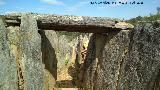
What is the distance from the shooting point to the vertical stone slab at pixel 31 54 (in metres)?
10.3

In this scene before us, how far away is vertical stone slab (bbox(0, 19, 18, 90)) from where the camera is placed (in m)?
9.12

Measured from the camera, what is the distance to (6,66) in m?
9.30

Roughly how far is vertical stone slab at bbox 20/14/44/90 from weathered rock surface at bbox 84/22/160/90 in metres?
2.65

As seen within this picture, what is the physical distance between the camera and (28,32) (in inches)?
426

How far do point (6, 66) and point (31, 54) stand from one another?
1553 millimetres

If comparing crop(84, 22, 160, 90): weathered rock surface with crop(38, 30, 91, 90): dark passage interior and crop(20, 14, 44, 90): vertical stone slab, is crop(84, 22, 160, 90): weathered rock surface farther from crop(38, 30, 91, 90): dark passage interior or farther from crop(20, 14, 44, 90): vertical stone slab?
crop(20, 14, 44, 90): vertical stone slab

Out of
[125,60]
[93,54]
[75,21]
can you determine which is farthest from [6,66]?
[93,54]

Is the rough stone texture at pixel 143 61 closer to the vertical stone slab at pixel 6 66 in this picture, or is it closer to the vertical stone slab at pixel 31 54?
the vertical stone slab at pixel 31 54

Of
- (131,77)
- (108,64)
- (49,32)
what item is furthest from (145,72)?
(49,32)

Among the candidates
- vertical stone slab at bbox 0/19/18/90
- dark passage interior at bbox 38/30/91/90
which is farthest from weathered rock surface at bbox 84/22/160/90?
vertical stone slab at bbox 0/19/18/90

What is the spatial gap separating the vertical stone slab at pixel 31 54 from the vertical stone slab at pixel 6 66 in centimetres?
68

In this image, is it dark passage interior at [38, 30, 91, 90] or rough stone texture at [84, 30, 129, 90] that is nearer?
rough stone texture at [84, 30, 129, 90]

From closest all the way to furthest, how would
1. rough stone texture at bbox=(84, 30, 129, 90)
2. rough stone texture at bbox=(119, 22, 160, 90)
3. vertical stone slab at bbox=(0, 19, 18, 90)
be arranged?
rough stone texture at bbox=(119, 22, 160, 90), vertical stone slab at bbox=(0, 19, 18, 90), rough stone texture at bbox=(84, 30, 129, 90)

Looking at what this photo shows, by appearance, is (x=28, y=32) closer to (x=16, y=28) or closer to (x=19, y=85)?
(x=16, y=28)
